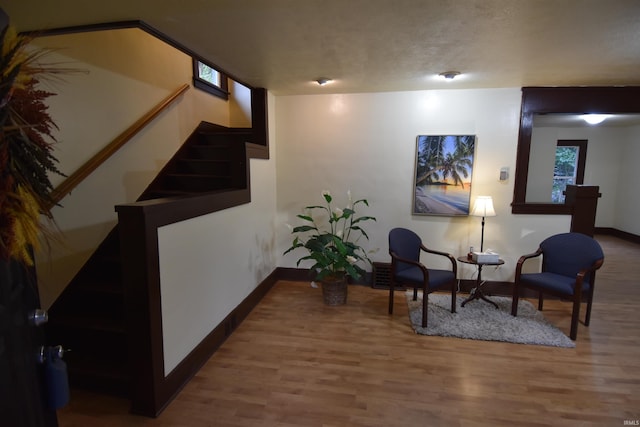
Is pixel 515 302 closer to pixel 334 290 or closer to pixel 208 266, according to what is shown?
pixel 334 290

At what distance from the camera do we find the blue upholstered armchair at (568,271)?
2.93 metres

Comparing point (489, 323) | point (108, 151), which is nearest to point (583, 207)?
point (489, 323)

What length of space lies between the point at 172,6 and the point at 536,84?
3532 millimetres

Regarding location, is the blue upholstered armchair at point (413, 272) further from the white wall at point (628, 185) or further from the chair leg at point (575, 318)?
the white wall at point (628, 185)

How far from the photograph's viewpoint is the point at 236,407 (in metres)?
2.07

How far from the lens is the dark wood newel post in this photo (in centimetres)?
360

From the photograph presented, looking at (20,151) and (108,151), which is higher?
(108,151)

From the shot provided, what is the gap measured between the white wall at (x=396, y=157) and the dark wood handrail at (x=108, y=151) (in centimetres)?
136

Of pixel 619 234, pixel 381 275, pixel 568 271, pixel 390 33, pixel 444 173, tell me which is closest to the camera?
pixel 390 33

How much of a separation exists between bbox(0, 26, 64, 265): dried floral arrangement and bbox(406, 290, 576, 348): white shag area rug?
2.92 metres

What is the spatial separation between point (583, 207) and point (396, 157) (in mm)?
2134

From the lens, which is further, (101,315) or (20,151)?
(101,315)

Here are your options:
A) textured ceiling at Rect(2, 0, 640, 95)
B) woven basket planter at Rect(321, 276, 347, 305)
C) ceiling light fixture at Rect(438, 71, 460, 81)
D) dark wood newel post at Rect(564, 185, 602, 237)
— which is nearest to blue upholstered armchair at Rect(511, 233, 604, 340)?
dark wood newel post at Rect(564, 185, 602, 237)

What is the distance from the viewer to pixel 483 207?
11.5 ft
